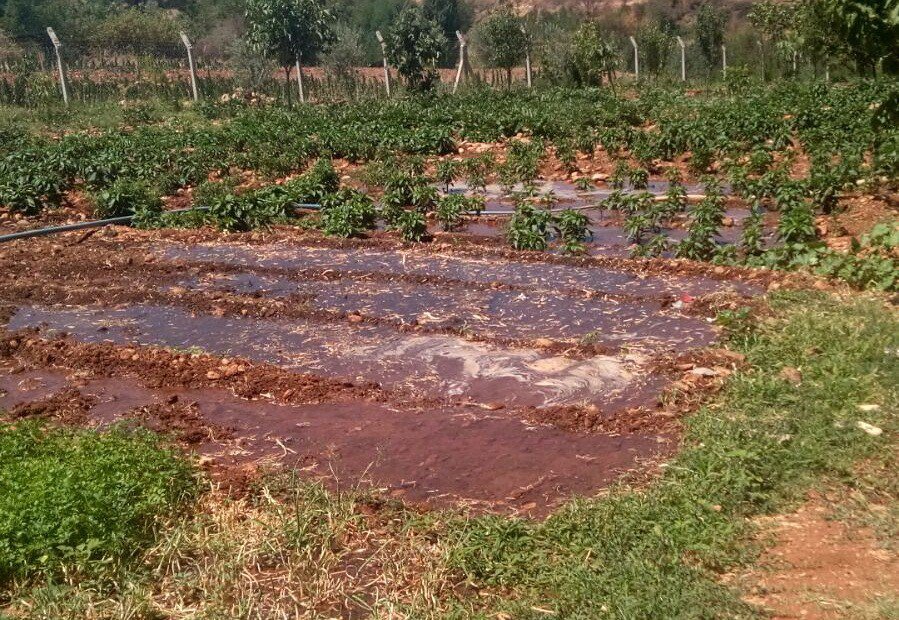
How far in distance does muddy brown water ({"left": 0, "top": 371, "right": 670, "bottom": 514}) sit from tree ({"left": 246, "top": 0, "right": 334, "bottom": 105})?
76.2 ft

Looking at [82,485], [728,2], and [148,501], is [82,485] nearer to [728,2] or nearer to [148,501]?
[148,501]

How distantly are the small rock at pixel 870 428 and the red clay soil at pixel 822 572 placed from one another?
2.70 feet

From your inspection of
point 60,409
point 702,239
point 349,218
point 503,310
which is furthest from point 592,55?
point 60,409

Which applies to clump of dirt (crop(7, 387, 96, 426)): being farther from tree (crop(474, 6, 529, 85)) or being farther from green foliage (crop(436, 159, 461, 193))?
tree (crop(474, 6, 529, 85))

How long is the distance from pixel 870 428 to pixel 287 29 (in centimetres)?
2678

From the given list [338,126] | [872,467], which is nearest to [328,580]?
[872,467]

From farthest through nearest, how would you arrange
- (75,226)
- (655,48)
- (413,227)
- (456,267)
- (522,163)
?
(655,48), (522,163), (75,226), (413,227), (456,267)

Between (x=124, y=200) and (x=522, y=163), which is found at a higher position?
(x=522, y=163)

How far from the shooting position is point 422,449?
5648 millimetres

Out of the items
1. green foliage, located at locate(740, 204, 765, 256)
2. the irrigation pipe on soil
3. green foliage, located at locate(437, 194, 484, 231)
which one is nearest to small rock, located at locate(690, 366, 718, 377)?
green foliage, located at locate(740, 204, 765, 256)

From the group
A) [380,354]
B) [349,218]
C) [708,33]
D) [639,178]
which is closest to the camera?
[380,354]

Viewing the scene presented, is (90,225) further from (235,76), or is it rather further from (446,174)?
(235,76)

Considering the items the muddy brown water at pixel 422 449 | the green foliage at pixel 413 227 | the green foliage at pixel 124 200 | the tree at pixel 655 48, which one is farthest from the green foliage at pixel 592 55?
the muddy brown water at pixel 422 449

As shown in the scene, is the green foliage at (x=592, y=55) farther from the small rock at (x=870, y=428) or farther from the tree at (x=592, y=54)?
the small rock at (x=870, y=428)
